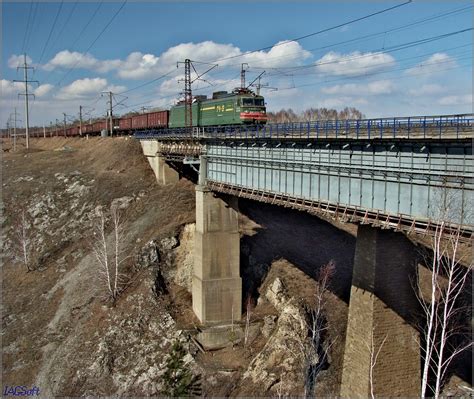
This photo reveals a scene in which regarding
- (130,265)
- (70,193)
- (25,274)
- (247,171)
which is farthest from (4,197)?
(247,171)

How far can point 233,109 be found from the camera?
45938 millimetres

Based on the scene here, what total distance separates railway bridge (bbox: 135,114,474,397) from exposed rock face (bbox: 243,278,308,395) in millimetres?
3592

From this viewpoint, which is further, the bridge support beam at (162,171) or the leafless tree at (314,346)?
the bridge support beam at (162,171)

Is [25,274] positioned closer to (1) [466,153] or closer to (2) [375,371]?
(2) [375,371]

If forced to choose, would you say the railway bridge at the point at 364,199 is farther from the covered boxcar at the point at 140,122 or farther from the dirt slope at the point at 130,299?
the covered boxcar at the point at 140,122

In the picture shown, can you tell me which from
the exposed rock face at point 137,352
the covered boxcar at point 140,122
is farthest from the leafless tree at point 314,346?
the covered boxcar at point 140,122

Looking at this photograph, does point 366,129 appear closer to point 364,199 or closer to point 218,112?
point 364,199

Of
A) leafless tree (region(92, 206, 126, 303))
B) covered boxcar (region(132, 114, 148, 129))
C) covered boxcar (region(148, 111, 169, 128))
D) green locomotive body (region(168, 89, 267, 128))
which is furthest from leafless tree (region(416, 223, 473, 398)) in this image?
covered boxcar (region(132, 114, 148, 129))

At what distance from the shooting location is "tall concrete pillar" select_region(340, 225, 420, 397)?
2438 cm

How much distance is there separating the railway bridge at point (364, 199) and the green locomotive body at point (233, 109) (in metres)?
9.41

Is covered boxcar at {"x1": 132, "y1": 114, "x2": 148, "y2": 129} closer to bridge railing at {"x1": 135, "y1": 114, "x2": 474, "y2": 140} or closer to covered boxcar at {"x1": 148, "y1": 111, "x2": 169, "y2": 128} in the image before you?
covered boxcar at {"x1": 148, "y1": 111, "x2": 169, "y2": 128}

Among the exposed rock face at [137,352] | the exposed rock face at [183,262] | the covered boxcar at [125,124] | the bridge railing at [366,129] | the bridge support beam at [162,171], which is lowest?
the exposed rock face at [137,352]

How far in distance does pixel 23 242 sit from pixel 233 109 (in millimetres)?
21675

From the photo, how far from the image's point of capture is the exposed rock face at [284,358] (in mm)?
29547
